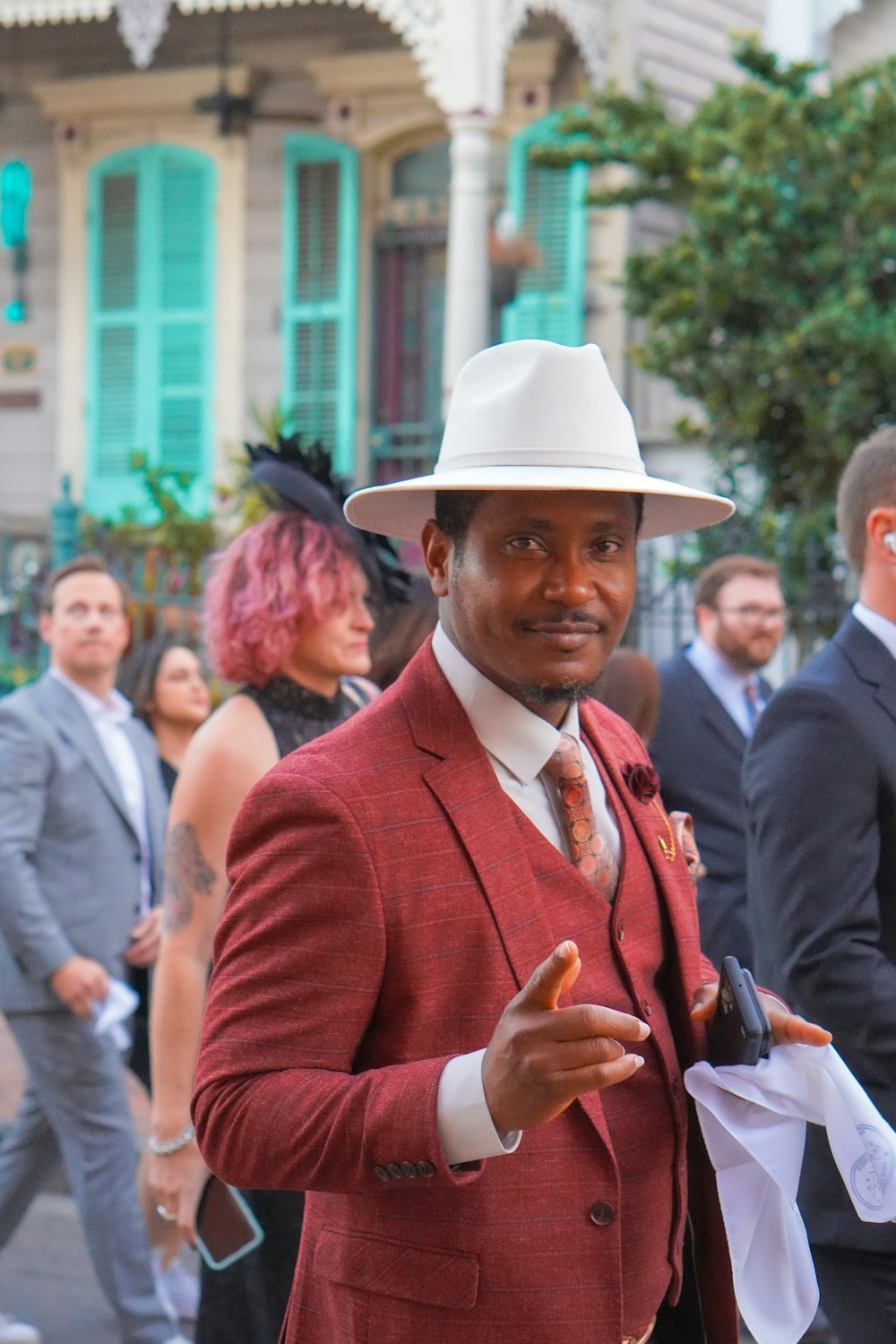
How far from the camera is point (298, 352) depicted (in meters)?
13.8

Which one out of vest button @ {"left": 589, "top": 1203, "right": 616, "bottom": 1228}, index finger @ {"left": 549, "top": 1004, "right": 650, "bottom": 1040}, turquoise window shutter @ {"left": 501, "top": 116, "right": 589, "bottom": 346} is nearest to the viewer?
index finger @ {"left": 549, "top": 1004, "right": 650, "bottom": 1040}

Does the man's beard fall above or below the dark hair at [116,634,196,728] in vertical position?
above

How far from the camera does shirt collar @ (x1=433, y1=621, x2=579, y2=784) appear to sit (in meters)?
2.29

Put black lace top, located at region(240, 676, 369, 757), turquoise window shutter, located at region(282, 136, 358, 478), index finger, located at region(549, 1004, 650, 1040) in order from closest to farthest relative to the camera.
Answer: index finger, located at region(549, 1004, 650, 1040)
black lace top, located at region(240, 676, 369, 757)
turquoise window shutter, located at region(282, 136, 358, 478)

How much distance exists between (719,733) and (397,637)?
4.17ft

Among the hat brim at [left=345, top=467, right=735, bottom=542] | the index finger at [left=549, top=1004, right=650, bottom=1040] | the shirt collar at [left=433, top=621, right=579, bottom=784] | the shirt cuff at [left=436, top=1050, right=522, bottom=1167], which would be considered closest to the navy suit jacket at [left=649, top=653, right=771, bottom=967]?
the hat brim at [left=345, top=467, right=735, bottom=542]

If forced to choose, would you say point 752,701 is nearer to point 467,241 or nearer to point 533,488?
point 533,488

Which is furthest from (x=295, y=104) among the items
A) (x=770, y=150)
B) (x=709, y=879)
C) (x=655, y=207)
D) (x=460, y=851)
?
(x=460, y=851)

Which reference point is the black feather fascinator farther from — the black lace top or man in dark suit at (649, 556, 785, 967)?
man in dark suit at (649, 556, 785, 967)

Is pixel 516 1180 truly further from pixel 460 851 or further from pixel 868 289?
pixel 868 289

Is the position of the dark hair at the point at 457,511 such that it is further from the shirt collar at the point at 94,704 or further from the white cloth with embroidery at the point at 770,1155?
the shirt collar at the point at 94,704

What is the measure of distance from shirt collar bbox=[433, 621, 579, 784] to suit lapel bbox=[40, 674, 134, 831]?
322 centimetres

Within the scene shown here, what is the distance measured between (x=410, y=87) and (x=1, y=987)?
9.88m

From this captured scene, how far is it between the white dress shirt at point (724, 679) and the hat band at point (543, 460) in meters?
3.91
